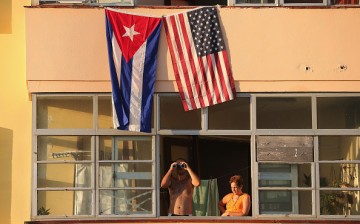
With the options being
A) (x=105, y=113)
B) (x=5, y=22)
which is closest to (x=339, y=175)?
(x=105, y=113)

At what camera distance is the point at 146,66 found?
21984mm

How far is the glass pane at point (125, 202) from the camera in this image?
21938mm

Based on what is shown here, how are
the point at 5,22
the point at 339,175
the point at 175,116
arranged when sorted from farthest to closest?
the point at 5,22 → the point at 175,116 → the point at 339,175

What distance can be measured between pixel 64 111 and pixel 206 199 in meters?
2.83

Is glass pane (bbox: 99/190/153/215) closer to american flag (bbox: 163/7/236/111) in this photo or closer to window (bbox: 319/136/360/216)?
american flag (bbox: 163/7/236/111)

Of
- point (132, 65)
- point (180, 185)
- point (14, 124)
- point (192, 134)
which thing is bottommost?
point (180, 185)

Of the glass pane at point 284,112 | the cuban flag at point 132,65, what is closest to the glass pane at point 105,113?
the cuban flag at point 132,65

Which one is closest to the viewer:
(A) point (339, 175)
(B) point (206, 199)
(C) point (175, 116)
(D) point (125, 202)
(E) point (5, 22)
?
(D) point (125, 202)

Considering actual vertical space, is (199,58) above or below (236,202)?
above

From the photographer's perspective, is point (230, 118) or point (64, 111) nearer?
point (64, 111)

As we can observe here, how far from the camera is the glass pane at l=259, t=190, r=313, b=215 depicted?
22031 mm

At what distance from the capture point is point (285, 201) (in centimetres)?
2209

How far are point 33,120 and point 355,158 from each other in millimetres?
5215

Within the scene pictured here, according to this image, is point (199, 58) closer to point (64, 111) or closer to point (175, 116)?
point (175, 116)
